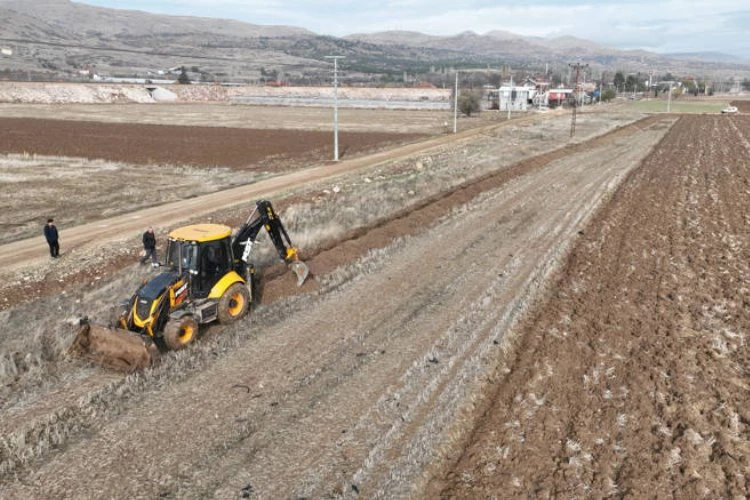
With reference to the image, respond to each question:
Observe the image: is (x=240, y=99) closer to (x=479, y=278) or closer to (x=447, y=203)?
(x=447, y=203)

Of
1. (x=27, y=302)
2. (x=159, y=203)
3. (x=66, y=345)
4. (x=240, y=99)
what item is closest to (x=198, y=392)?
(x=66, y=345)

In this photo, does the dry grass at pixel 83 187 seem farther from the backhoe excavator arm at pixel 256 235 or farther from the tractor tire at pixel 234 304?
the tractor tire at pixel 234 304

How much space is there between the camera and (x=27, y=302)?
17797mm

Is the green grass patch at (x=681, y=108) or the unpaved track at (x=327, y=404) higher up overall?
the green grass patch at (x=681, y=108)

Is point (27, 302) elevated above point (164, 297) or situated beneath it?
situated beneath

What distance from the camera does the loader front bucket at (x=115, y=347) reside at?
476 inches

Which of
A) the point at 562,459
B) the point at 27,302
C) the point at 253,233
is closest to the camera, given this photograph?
the point at 562,459

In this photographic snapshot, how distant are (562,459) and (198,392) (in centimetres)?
693

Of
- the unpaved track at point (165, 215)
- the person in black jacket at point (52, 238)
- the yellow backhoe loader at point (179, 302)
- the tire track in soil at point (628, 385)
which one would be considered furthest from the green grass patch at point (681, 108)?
the yellow backhoe loader at point (179, 302)

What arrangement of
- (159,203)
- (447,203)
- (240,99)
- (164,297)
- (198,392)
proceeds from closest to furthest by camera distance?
(198,392) < (164,297) < (447,203) < (159,203) < (240,99)

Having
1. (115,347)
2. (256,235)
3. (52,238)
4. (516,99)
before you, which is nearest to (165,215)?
(52,238)

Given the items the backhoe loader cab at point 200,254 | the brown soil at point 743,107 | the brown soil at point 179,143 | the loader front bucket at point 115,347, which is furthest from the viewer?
the brown soil at point 743,107

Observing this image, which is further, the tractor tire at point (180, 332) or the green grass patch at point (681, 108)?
the green grass patch at point (681, 108)

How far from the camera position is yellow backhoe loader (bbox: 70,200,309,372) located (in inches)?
478
